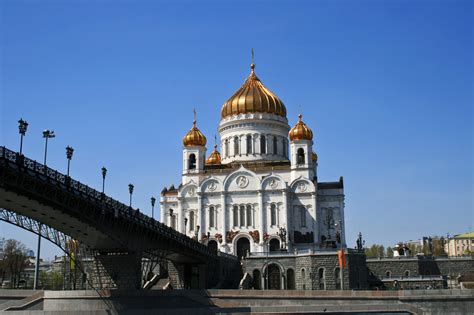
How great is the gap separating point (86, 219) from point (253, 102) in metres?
44.0

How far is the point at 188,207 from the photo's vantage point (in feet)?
247

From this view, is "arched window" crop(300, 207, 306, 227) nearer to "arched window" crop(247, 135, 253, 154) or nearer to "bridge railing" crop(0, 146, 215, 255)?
"arched window" crop(247, 135, 253, 154)

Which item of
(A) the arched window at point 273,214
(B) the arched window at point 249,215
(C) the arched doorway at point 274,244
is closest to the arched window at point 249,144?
(B) the arched window at point 249,215

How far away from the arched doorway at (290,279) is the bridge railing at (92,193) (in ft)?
43.3

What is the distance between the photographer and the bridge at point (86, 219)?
33.0 metres

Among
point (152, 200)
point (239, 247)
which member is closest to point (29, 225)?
point (152, 200)

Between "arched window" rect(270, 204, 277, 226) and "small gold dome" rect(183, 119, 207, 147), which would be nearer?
"arched window" rect(270, 204, 277, 226)

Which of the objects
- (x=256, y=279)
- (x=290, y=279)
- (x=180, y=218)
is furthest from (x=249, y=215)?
(x=290, y=279)

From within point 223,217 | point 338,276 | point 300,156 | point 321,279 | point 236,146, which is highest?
point 236,146

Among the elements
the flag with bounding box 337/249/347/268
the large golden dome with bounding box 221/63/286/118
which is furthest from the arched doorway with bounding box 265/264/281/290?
the large golden dome with bounding box 221/63/286/118

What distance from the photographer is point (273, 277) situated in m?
63.1

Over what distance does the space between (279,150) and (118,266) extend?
38925 mm

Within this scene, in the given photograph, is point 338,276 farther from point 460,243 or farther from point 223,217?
point 460,243

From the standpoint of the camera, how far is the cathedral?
233 feet
